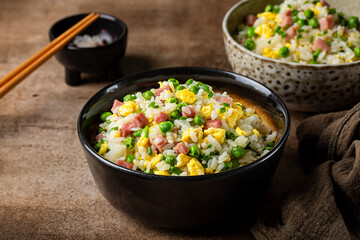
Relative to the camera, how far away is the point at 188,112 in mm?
2434

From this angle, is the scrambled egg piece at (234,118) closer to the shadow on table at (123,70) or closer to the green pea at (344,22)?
the green pea at (344,22)

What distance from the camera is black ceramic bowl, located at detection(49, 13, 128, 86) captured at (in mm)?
3600

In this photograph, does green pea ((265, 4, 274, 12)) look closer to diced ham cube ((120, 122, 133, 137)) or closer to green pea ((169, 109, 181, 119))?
green pea ((169, 109, 181, 119))

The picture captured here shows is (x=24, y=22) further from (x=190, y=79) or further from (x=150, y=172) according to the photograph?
(x=150, y=172)

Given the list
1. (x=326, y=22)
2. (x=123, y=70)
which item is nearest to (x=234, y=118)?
(x=326, y=22)

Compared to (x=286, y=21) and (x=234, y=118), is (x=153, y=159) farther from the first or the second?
(x=286, y=21)

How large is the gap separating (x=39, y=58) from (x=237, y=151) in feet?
5.93

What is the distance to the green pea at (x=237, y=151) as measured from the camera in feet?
7.56

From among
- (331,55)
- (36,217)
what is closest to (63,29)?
(36,217)

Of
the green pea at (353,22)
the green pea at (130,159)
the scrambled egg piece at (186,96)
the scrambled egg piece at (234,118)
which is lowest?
the green pea at (130,159)

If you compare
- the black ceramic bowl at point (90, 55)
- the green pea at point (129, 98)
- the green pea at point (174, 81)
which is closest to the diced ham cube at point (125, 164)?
the green pea at point (129, 98)

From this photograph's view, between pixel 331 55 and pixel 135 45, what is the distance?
6.24 ft

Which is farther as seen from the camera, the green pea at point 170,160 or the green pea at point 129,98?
the green pea at point 129,98

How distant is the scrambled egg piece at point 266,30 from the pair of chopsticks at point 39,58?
140 cm
